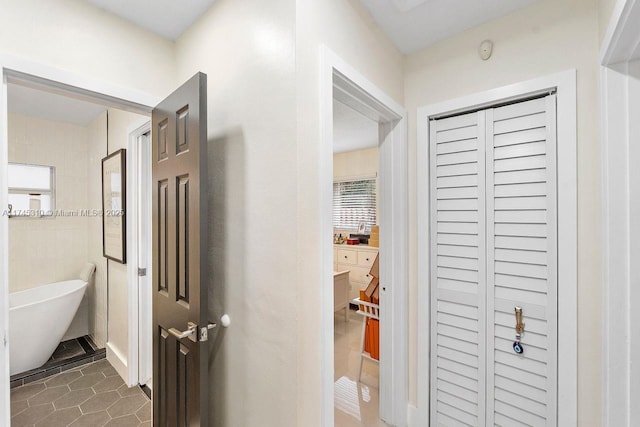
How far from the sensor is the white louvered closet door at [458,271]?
5.35 ft

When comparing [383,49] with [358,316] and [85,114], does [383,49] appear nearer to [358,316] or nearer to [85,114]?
[85,114]

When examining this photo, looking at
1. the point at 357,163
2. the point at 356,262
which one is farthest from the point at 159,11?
the point at 356,262

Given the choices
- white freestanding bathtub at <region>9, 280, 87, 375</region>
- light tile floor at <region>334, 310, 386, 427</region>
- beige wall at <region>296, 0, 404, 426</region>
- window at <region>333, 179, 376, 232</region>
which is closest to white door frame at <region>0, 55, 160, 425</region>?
beige wall at <region>296, 0, 404, 426</region>

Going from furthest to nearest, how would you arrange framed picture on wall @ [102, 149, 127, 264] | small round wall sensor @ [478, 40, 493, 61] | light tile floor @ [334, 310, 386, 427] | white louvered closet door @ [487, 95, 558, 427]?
1. framed picture on wall @ [102, 149, 127, 264]
2. light tile floor @ [334, 310, 386, 427]
3. small round wall sensor @ [478, 40, 493, 61]
4. white louvered closet door @ [487, 95, 558, 427]

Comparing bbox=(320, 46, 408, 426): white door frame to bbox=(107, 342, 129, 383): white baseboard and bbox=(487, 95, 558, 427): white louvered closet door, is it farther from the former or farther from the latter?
bbox=(107, 342, 129, 383): white baseboard

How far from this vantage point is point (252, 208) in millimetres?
1231

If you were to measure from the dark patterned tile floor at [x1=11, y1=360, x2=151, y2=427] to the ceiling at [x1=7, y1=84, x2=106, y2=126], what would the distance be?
2454mm

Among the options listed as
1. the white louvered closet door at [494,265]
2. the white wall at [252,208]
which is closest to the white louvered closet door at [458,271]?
the white louvered closet door at [494,265]

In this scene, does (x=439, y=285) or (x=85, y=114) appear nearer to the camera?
(x=439, y=285)

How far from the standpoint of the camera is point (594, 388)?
4.25 ft

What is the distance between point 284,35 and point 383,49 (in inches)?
31.7

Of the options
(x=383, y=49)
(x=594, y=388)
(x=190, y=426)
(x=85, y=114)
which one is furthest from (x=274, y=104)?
(x=85, y=114)

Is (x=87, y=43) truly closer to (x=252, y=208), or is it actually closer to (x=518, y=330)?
(x=252, y=208)

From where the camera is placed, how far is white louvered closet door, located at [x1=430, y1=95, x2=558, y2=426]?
4.72 ft
